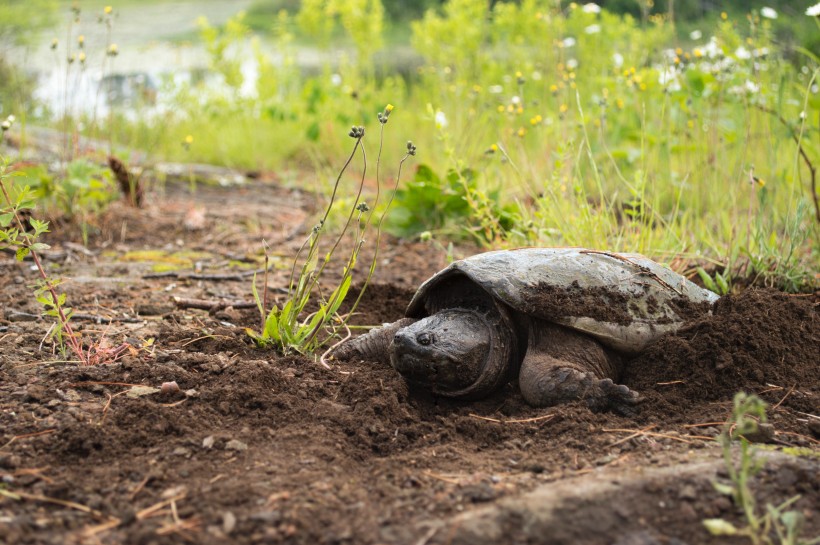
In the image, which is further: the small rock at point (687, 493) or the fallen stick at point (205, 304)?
the fallen stick at point (205, 304)

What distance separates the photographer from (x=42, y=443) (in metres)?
2.05

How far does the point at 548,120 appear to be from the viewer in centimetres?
546

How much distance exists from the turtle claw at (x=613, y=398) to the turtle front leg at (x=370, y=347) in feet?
2.60

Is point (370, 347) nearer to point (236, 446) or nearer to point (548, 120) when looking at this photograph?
point (236, 446)

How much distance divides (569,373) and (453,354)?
37 cm

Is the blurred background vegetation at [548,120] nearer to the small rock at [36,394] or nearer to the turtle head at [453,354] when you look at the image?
the turtle head at [453,354]

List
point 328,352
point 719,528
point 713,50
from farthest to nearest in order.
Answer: point 713,50 < point 328,352 < point 719,528

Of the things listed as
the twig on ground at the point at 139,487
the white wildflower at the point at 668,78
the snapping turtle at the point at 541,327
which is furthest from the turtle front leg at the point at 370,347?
the white wildflower at the point at 668,78

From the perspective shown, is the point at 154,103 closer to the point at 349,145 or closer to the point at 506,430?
the point at 349,145

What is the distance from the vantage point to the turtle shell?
8.62 feet

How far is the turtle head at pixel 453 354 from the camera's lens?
8.34 ft

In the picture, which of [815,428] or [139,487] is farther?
[815,428]

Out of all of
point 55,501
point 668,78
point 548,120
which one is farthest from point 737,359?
point 548,120

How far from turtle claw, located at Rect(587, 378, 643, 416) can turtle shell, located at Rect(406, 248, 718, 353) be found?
0.83 ft
